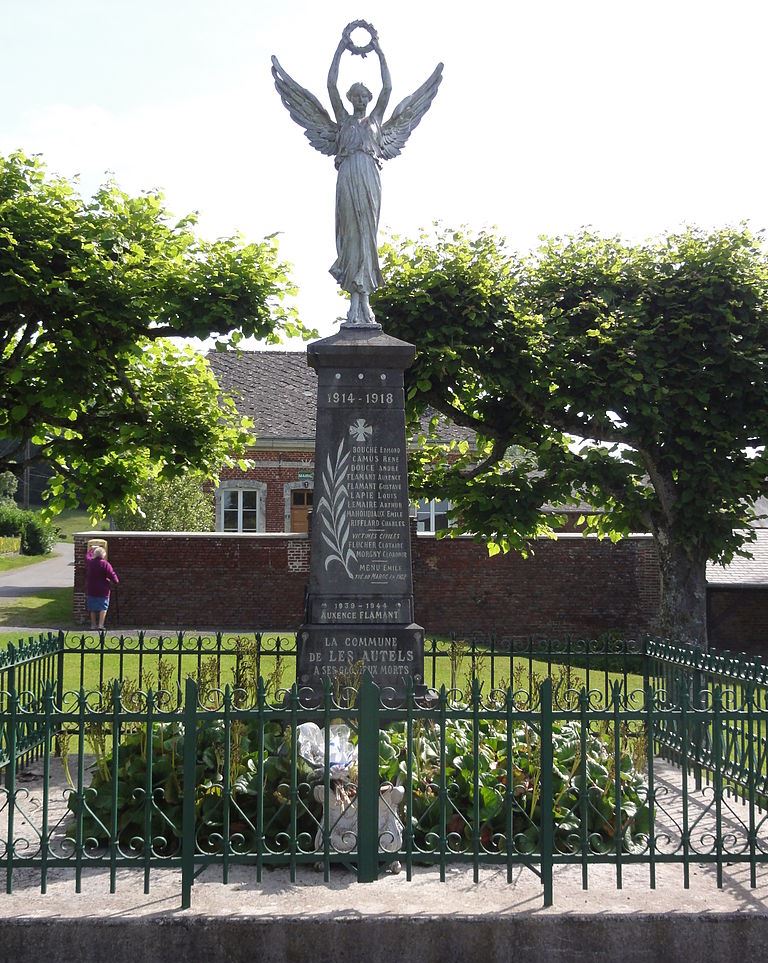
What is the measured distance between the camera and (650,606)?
63.0 feet

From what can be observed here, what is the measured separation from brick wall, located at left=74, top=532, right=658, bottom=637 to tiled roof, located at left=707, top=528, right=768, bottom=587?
1381 millimetres

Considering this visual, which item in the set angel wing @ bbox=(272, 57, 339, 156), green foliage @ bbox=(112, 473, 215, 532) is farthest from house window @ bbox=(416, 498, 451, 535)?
angel wing @ bbox=(272, 57, 339, 156)

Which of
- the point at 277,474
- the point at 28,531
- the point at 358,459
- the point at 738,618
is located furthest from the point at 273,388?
the point at 28,531

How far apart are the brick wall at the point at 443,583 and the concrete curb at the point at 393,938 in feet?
46.9

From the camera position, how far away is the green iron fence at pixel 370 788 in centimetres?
515

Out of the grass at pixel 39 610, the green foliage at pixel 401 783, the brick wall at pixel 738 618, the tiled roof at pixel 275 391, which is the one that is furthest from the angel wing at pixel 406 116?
the tiled roof at pixel 275 391

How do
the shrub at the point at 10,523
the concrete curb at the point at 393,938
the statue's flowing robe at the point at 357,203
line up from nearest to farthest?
the concrete curb at the point at 393,938, the statue's flowing robe at the point at 357,203, the shrub at the point at 10,523

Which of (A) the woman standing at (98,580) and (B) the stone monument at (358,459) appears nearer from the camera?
(B) the stone monument at (358,459)

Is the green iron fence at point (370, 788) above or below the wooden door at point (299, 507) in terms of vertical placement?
below

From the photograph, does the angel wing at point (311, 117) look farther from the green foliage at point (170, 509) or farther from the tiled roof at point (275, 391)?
the tiled roof at point (275, 391)

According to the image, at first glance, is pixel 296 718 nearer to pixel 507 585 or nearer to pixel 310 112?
pixel 310 112

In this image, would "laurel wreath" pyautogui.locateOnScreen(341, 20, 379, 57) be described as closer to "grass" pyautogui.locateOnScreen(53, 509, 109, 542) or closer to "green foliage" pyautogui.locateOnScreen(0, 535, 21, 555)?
"green foliage" pyautogui.locateOnScreen(0, 535, 21, 555)

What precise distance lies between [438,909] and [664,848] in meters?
1.86

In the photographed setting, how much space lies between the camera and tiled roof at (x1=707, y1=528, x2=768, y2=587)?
62.6 feet
